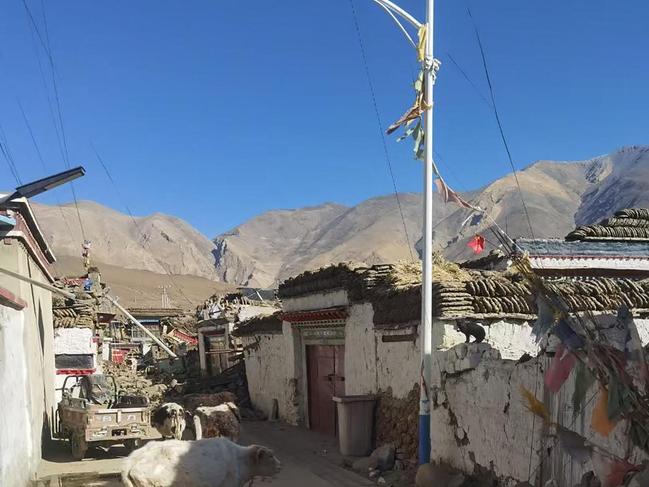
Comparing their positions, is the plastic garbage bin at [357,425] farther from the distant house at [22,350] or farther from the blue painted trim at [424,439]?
the distant house at [22,350]

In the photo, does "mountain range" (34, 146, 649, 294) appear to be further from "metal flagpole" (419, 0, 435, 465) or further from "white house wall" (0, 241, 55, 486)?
"metal flagpole" (419, 0, 435, 465)

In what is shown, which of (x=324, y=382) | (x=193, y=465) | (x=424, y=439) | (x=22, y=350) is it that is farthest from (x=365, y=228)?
(x=193, y=465)

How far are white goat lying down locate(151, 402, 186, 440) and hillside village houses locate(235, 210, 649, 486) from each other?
12.4ft

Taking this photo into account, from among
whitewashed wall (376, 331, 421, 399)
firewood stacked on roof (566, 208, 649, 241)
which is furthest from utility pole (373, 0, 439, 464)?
firewood stacked on roof (566, 208, 649, 241)

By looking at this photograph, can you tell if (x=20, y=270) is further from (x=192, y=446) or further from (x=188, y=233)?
(x=188, y=233)

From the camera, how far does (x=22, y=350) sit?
11.1 meters

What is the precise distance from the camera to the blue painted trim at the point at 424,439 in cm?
1038

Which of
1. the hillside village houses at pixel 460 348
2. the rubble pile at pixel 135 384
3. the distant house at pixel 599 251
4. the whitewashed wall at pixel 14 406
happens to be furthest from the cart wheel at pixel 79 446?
the distant house at pixel 599 251

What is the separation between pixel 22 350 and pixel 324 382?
26.0 ft

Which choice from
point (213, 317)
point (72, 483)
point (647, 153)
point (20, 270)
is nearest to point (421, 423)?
point (72, 483)

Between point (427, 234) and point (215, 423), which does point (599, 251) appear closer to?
point (427, 234)

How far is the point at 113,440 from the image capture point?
45.4 ft

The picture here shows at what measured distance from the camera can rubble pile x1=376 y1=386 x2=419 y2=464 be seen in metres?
11.8

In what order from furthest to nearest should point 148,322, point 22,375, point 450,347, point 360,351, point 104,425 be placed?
point 148,322 < point 360,351 < point 104,425 < point 22,375 < point 450,347
